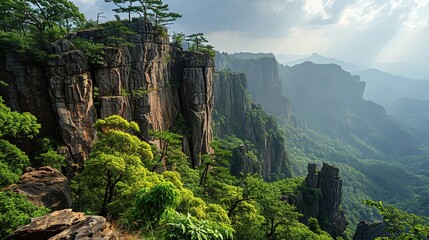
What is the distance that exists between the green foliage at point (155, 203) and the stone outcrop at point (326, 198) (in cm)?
5407

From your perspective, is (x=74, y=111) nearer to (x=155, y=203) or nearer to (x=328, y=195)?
(x=155, y=203)

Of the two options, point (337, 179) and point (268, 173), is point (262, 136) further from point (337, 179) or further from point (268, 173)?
point (337, 179)

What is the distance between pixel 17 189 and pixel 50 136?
15.8 metres

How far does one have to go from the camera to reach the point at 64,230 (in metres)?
9.16

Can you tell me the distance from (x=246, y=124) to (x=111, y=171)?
10017 centimetres

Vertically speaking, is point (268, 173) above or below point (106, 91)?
below

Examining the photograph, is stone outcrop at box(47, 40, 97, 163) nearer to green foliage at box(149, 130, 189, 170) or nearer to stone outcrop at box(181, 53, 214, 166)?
green foliage at box(149, 130, 189, 170)

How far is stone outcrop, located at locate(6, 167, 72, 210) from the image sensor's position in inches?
601

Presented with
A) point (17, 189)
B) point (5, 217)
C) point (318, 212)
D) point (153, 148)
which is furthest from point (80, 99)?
point (318, 212)

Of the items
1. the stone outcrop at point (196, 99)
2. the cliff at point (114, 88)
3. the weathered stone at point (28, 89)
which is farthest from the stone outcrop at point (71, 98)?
the stone outcrop at point (196, 99)

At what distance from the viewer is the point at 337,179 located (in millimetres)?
60781

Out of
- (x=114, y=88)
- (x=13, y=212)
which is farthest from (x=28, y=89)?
(x=13, y=212)

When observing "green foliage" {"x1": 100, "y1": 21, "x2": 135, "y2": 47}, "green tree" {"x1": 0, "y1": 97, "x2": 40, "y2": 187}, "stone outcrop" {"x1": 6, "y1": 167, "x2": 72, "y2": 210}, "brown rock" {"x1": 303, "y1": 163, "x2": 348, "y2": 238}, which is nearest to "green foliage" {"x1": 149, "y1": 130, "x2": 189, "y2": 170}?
"stone outcrop" {"x1": 6, "y1": 167, "x2": 72, "y2": 210}

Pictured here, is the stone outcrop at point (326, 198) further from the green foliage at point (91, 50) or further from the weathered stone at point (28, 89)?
the weathered stone at point (28, 89)
